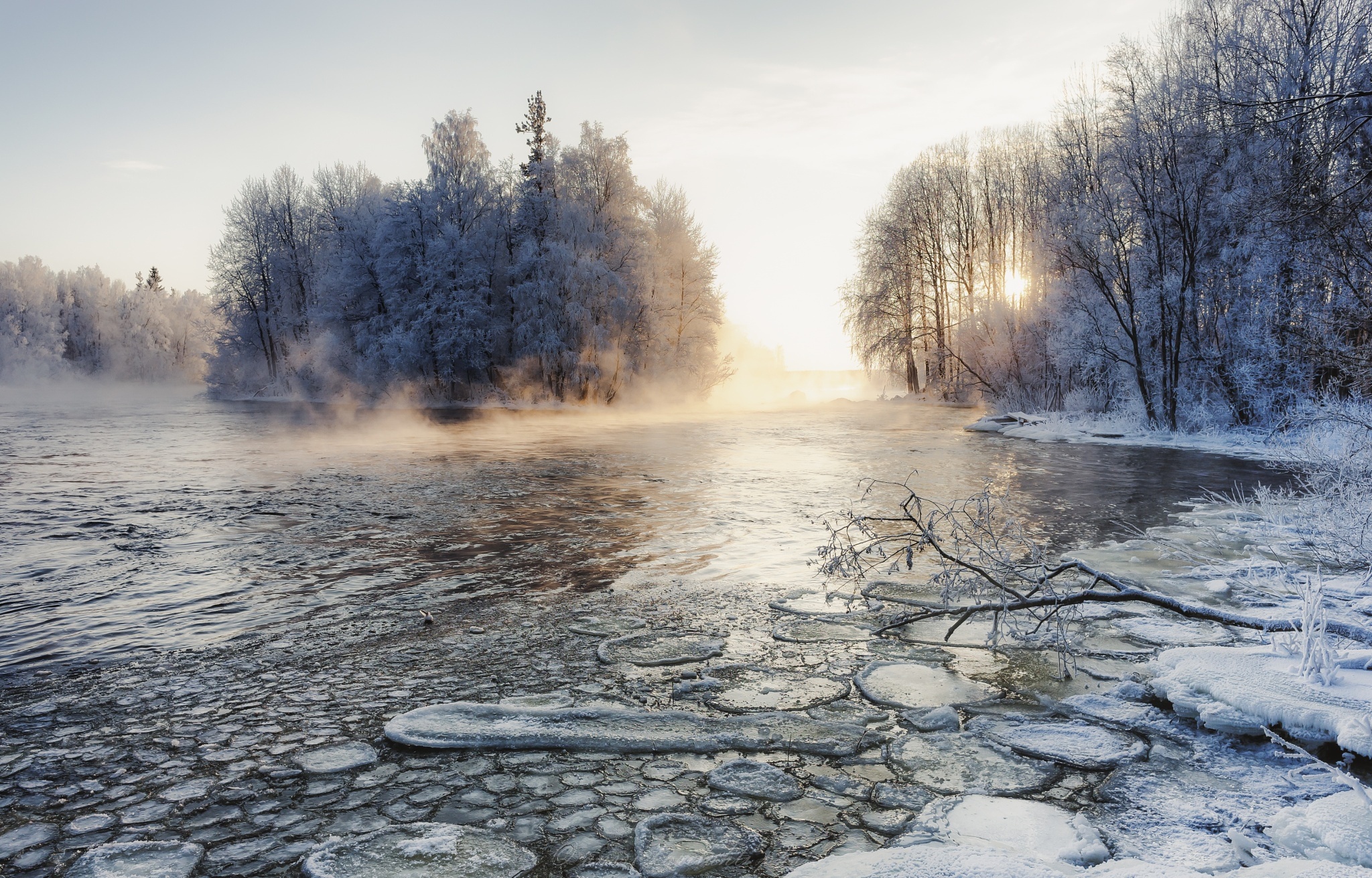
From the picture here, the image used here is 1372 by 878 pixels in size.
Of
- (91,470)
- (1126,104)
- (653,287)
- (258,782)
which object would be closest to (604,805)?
(258,782)

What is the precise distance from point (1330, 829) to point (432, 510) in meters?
9.93

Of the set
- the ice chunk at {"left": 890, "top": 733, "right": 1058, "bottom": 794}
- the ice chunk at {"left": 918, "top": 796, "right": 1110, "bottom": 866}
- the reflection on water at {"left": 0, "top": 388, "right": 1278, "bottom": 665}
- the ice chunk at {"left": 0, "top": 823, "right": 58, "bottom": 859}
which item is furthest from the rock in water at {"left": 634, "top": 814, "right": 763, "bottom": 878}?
the reflection on water at {"left": 0, "top": 388, "right": 1278, "bottom": 665}

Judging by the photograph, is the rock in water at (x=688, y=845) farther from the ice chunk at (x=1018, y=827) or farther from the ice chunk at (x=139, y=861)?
the ice chunk at (x=139, y=861)

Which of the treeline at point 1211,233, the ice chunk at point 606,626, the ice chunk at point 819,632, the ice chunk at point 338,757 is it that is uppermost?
the treeline at point 1211,233

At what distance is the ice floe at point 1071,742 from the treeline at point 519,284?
33023 mm

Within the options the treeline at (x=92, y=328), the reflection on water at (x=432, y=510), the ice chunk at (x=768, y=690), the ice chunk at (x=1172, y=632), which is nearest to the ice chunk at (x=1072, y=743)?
the ice chunk at (x=768, y=690)

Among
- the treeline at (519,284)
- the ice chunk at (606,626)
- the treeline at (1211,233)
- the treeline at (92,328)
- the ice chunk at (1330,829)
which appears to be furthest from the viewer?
the treeline at (92,328)

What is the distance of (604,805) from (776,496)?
854 cm

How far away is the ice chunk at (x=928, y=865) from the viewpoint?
8.19ft

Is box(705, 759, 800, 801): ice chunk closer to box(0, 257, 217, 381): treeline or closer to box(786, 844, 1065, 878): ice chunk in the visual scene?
box(786, 844, 1065, 878): ice chunk

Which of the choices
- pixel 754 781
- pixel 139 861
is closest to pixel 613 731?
pixel 754 781

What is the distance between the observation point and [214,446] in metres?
19.5

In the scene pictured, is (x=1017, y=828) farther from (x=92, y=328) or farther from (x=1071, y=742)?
(x=92, y=328)

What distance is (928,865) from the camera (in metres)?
2.56
